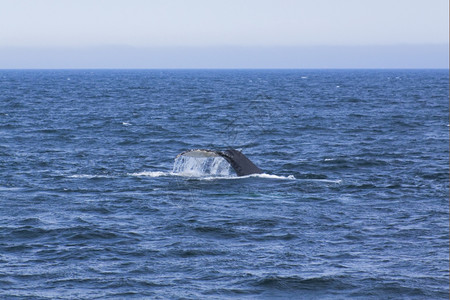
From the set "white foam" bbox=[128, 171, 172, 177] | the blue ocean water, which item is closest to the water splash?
"white foam" bbox=[128, 171, 172, 177]

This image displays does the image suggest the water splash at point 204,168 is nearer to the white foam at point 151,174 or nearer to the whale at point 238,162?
the white foam at point 151,174

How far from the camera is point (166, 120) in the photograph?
69375mm

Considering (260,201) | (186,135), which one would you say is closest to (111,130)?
(186,135)

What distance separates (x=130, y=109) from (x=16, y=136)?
111 feet

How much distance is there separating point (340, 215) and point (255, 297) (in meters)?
9.03

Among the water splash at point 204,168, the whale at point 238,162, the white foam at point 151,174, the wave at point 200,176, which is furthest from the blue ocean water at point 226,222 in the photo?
the water splash at point 204,168

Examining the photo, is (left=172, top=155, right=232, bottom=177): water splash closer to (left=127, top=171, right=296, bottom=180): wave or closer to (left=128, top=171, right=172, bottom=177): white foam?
(left=127, top=171, right=296, bottom=180): wave

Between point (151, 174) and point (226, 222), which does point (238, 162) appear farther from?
point (226, 222)

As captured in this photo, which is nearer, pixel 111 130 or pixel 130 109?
pixel 111 130

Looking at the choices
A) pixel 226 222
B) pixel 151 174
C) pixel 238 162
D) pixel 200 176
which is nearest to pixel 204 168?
pixel 200 176

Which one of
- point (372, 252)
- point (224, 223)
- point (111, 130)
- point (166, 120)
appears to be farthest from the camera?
point (166, 120)

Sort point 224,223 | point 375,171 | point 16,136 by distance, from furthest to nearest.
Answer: point 16,136, point 375,171, point 224,223

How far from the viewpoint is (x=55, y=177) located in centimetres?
3409

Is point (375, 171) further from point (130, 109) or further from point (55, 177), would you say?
point (130, 109)
